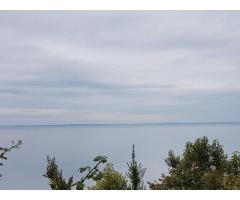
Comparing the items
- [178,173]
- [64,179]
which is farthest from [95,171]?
[178,173]

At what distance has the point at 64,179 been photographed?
2998mm

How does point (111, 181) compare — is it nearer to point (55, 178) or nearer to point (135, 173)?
point (135, 173)

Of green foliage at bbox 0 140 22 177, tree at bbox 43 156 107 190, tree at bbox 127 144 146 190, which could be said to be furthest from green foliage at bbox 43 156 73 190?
tree at bbox 127 144 146 190

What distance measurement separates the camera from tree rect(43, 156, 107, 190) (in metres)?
2.96

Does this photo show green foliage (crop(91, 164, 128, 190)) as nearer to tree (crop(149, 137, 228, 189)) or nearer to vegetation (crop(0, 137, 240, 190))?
vegetation (crop(0, 137, 240, 190))

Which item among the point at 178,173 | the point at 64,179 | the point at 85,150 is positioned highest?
the point at 85,150

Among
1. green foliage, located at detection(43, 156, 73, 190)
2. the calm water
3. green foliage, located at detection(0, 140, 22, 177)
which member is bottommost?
green foliage, located at detection(43, 156, 73, 190)

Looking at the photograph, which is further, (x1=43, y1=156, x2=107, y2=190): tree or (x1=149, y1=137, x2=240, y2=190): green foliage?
(x1=149, y1=137, x2=240, y2=190): green foliage

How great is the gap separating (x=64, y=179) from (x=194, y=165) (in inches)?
76.3

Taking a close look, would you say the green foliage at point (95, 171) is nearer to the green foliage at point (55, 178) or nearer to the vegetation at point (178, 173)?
the vegetation at point (178, 173)

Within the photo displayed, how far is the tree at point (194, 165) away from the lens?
4.23 meters

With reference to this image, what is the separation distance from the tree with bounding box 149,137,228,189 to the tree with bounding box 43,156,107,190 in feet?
3.87
